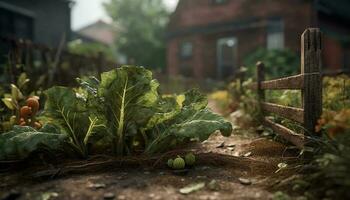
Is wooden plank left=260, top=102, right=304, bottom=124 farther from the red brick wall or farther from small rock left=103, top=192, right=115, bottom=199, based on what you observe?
the red brick wall

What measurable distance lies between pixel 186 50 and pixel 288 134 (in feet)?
56.1

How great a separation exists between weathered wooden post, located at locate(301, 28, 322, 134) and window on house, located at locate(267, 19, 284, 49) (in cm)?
1329

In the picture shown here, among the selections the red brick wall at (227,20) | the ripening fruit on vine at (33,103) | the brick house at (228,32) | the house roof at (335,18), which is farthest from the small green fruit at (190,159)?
the house roof at (335,18)

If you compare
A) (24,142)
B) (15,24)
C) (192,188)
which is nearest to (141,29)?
(15,24)

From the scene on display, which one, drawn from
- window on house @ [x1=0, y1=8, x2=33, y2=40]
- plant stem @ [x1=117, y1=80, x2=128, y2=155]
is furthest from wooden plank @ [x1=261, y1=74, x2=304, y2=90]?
window on house @ [x1=0, y1=8, x2=33, y2=40]

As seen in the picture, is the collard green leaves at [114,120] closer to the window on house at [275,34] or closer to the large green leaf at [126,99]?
the large green leaf at [126,99]

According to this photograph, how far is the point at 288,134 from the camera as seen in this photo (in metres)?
3.34

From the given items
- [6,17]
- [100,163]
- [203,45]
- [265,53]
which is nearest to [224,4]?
[203,45]

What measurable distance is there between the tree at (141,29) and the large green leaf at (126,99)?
2305 centimetres

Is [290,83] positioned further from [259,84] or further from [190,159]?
[259,84]

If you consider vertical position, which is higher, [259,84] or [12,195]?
[259,84]

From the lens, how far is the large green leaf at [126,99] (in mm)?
2930

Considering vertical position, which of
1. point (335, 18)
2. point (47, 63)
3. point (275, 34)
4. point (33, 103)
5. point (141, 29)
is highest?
point (141, 29)

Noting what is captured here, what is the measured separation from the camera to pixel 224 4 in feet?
59.9
